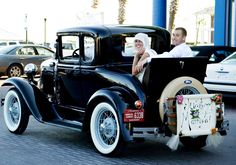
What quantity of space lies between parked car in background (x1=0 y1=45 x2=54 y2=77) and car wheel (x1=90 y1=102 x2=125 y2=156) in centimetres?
1316

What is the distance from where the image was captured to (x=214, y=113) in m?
6.36

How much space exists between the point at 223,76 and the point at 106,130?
18.1 feet

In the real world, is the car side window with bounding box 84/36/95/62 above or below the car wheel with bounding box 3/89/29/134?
above

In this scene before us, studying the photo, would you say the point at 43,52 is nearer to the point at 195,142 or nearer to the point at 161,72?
the point at 195,142

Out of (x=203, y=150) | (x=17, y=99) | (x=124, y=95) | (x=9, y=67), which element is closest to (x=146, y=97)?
(x=124, y=95)

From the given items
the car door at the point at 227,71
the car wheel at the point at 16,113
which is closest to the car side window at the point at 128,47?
the car wheel at the point at 16,113

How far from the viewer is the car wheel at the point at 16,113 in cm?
777

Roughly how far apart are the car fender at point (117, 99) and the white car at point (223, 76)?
532 cm

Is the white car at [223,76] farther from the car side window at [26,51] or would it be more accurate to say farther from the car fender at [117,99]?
the car side window at [26,51]

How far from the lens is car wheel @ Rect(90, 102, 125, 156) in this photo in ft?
20.5

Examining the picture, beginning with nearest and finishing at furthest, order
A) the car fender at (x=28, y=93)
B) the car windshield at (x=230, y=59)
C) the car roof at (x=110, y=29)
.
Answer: the car roof at (x=110, y=29), the car fender at (x=28, y=93), the car windshield at (x=230, y=59)

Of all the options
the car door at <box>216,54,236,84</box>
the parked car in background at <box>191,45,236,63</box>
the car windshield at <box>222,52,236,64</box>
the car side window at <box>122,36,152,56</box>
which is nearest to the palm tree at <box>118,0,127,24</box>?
the parked car in background at <box>191,45,236,63</box>

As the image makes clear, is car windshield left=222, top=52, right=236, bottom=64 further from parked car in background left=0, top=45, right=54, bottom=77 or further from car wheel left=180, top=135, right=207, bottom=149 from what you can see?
parked car in background left=0, top=45, right=54, bottom=77

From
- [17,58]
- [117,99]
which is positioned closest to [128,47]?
[117,99]
